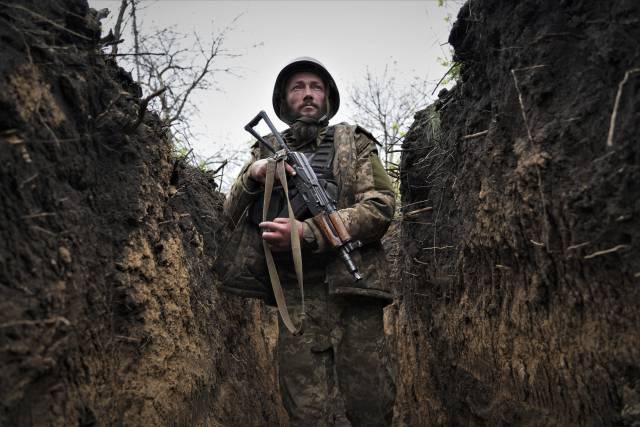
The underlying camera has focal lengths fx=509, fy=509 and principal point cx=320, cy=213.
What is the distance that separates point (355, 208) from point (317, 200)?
10.3 inches

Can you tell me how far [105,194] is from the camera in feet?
8.88

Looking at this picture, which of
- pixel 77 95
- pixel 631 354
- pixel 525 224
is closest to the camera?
pixel 631 354

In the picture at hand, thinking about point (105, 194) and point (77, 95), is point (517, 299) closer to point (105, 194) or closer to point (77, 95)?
point (105, 194)

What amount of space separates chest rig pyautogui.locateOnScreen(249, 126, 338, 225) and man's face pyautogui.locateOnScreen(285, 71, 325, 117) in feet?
0.87

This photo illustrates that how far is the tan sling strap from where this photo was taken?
127 inches

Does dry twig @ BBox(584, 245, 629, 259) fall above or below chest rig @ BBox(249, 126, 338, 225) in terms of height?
below

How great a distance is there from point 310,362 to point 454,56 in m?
2.39

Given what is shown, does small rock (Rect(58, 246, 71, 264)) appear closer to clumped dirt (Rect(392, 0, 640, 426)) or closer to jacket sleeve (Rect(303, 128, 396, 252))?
jacket sleeve (Rect(303, 128, 396, 252))

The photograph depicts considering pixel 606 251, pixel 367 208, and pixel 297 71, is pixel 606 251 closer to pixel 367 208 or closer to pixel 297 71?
pixel 367 208

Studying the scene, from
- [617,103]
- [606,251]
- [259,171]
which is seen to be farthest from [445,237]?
[617,103]

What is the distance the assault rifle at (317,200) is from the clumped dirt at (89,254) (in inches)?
31.7

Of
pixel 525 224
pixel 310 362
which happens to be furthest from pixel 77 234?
pixel 525 224

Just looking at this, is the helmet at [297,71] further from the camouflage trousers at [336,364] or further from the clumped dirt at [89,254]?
the camouflage trousers at [336,364]

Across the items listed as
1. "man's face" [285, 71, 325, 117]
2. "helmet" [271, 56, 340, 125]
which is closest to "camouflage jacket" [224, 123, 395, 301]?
"man's face" [285, 71, 325, 117]
